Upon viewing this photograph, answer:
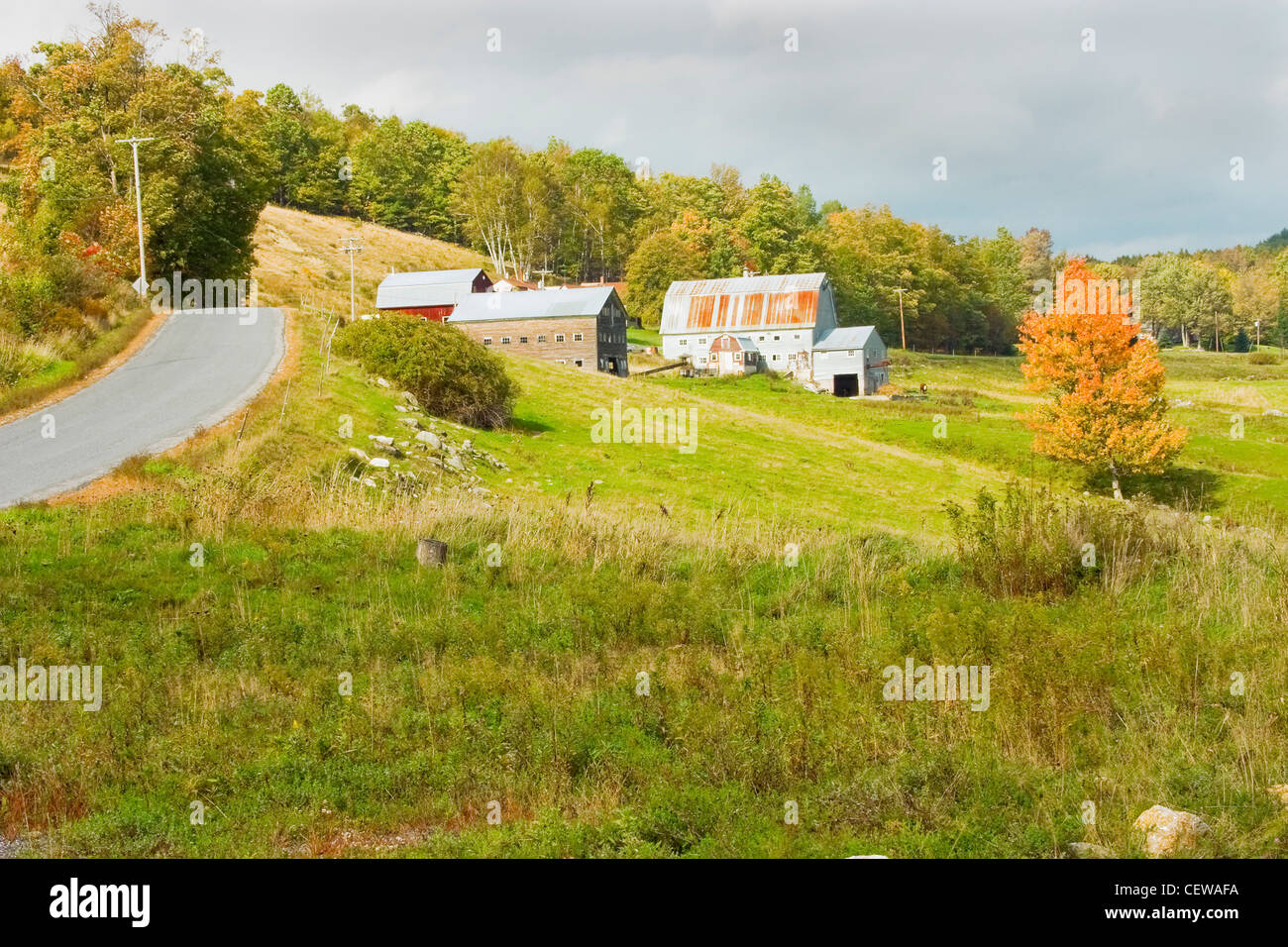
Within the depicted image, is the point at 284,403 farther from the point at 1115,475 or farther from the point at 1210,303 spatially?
the point at 1210,303

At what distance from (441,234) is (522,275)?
55.7ft

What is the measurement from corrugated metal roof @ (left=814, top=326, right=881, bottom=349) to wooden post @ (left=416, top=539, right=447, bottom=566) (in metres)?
69.0

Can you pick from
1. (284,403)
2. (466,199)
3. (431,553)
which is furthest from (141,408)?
(466,199)

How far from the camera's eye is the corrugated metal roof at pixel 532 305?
71.4 m

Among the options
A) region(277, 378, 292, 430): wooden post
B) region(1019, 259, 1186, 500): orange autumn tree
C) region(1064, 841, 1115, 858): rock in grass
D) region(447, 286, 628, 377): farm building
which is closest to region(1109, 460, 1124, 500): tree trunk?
region(1019, 259, 1186, 500): orange autumn tree

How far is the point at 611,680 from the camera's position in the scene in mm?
9719

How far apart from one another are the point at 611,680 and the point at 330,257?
315 feet

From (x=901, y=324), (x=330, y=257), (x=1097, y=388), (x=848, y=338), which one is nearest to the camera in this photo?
(x=1097, y=388)

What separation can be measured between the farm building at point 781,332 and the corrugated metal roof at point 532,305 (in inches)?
505

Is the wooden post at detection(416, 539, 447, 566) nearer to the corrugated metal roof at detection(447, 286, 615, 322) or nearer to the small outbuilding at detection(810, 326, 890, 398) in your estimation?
the corrugated metal roof at detection(447, 286, 615, 322)

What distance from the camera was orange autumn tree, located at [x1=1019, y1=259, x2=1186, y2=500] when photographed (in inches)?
1831
